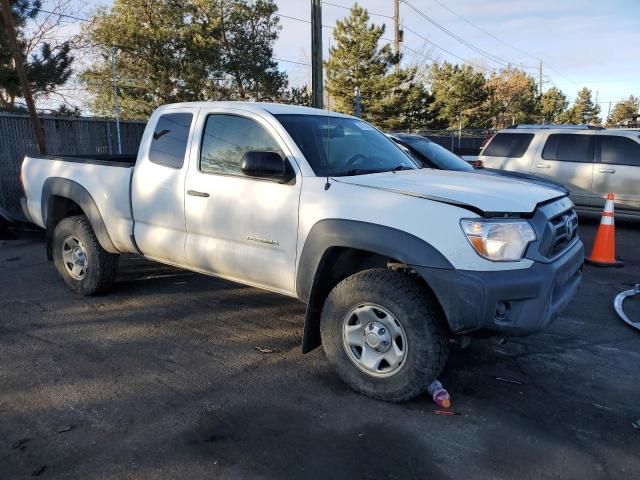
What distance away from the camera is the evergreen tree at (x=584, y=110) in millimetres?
70250

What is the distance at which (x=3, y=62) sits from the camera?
46.5 feet

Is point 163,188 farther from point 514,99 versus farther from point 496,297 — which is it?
point 514,99

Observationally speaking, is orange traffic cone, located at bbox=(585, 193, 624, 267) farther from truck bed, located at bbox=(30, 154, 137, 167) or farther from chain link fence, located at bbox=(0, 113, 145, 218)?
chain link fence, located at bbox=(0, 113, 145, 218)

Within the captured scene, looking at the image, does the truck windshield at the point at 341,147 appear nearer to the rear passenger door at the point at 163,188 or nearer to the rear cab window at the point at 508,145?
the rear passenger door at the point at 163,188

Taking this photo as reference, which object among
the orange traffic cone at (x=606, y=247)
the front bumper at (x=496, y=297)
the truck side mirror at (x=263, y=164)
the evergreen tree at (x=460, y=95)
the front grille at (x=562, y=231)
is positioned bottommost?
the orange traffic cone at (x=606, y=247)

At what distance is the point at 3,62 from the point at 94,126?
476 centimetres

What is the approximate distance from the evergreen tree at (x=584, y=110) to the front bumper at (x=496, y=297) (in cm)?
7339

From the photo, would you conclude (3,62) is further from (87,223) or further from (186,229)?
(186,229)

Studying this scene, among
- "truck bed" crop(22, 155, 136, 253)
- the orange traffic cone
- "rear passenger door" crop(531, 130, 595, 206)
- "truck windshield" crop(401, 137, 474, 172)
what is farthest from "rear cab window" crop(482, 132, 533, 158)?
"truck bed" crop(22, 155, 136, 253)

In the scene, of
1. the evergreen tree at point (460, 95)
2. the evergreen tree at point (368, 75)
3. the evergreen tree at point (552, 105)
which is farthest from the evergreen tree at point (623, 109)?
the evergreen tree at point (368, 75)

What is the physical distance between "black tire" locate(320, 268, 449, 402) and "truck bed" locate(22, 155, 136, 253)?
2404mm

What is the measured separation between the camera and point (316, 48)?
13.0 metres

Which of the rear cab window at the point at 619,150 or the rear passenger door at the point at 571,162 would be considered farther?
the rear passenger door at the point at 571,162

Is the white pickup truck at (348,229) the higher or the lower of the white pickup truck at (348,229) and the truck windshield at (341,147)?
the lower
